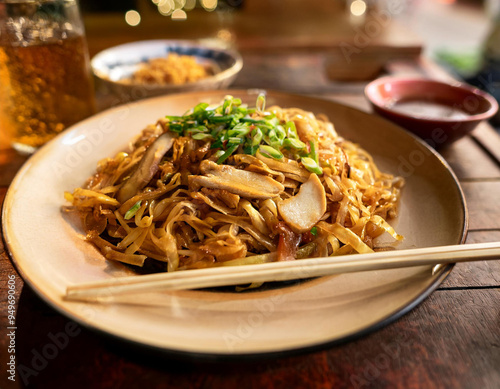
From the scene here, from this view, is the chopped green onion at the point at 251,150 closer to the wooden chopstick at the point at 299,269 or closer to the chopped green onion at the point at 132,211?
the chopped green onion at the point at 132,211

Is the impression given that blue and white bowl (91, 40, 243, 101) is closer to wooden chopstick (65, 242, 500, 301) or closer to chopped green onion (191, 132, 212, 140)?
chopped green onion (191, 132, 212, 140)

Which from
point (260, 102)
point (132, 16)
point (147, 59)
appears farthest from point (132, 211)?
point (132, 16)

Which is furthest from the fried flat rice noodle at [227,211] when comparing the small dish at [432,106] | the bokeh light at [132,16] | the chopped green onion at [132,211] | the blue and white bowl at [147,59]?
the bokeh light at [132,16]

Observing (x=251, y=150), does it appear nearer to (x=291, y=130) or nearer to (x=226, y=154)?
(x=226, y=154)

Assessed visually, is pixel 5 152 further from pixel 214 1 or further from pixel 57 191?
pixel 214 1

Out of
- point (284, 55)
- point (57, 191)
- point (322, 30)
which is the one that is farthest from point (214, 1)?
point (57, 191)

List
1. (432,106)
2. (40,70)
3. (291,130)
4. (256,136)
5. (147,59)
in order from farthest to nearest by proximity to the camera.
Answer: (147,59), (432,106), (40,70), (291,130), (256,136)
